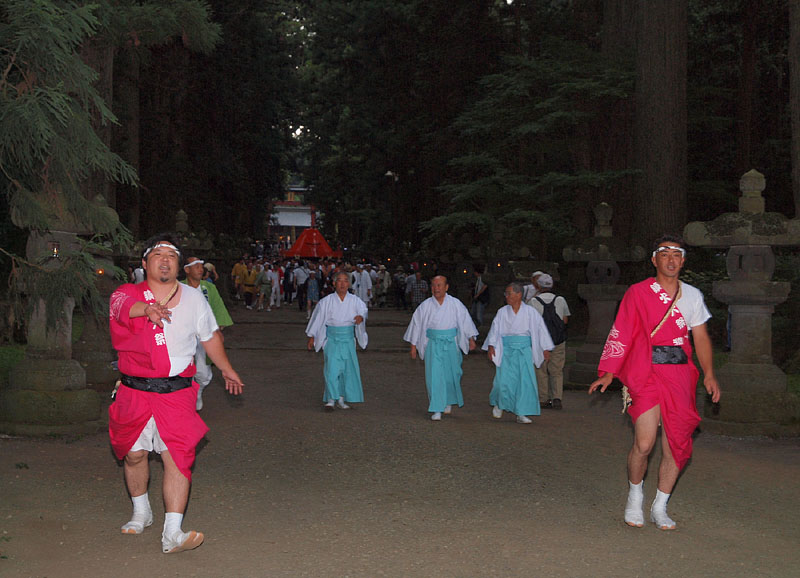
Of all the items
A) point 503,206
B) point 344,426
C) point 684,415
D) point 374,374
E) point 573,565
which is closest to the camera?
point 573,565

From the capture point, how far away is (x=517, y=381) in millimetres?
10992

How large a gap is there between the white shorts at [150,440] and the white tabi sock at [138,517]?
41 cm

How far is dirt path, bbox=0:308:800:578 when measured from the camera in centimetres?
546

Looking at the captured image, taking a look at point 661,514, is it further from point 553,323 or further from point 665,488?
point 553,323

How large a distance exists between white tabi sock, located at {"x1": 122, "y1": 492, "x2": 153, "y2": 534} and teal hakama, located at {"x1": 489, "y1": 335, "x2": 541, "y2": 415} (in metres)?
5.59

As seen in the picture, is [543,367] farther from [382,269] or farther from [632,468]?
[382,269]

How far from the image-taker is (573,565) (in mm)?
5418

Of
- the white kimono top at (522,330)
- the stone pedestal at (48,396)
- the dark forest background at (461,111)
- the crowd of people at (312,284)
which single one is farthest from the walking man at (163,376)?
the crowd of people at (312,284)

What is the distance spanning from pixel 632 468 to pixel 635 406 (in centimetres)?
40

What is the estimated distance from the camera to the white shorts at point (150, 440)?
223 inches

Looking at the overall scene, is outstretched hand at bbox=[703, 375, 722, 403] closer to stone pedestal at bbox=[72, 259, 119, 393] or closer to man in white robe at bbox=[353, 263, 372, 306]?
stone pedestal at bbox=[72, 259, 119, 393]

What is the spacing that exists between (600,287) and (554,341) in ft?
9.25

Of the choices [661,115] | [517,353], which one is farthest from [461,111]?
[517,353]

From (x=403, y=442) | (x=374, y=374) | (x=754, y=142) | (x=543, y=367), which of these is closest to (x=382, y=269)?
(x=754, y=142)
